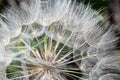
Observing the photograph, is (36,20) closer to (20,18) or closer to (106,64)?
(20,18)

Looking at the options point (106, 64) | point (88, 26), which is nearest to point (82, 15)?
point (88, 26)

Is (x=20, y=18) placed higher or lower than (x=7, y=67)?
higher

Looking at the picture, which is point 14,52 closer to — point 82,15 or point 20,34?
point 20,34

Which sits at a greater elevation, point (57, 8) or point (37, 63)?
point (57, 8)

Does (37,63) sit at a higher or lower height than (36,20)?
lower

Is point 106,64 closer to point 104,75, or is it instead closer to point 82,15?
point 104,75

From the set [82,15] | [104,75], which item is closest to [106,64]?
[104,75]

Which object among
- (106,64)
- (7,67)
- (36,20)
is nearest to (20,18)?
(36,20)
